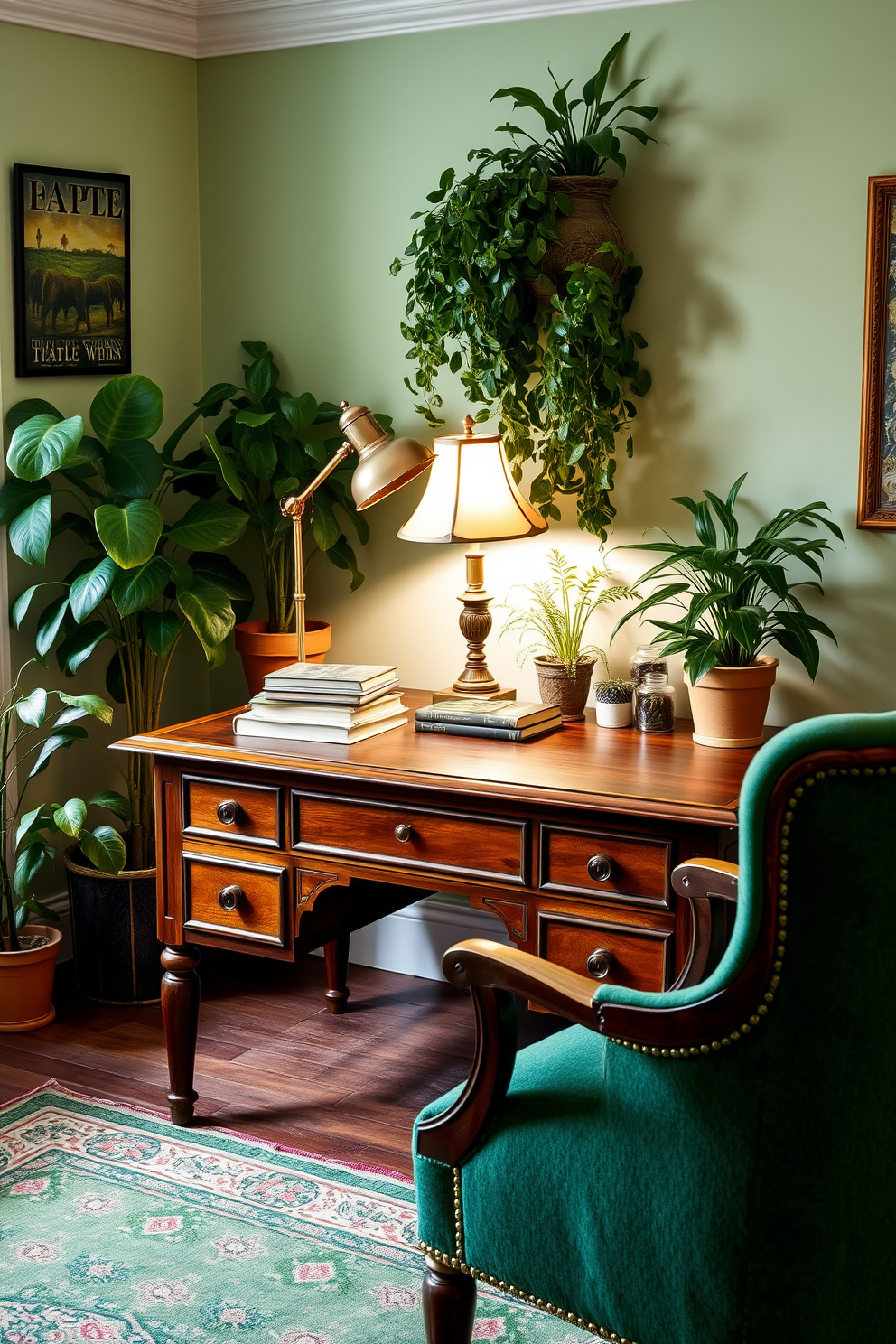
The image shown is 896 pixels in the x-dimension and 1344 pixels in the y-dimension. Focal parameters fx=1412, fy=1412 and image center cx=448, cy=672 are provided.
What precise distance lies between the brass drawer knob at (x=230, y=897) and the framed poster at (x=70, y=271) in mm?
1394

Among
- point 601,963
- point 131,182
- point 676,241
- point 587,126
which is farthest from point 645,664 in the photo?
point 131,182

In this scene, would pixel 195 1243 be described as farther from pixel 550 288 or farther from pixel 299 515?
pixel 550 288

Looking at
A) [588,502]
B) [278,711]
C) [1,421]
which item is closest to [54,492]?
[1,421]

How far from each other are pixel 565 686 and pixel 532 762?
45 cm

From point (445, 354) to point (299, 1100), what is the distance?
168 cm

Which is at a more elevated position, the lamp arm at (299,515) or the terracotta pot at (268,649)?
the lamp arm at (299,515)

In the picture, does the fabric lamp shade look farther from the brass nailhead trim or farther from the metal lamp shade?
the brass nailhead trim

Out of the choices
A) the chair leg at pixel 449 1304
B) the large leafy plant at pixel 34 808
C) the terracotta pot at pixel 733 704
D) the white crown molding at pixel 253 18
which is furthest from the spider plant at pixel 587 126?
the chair leg at pixel 449 1304

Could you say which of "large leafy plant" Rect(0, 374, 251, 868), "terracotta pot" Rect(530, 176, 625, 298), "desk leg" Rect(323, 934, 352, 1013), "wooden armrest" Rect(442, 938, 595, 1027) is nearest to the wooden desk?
"desk leg" Rect(323, 934, 352, 1013)

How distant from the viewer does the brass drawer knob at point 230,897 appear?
2.78 m

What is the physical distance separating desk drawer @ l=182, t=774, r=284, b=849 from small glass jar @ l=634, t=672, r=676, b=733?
77cm

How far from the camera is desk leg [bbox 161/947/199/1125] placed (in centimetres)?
285

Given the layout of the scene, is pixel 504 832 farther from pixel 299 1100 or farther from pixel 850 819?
pixel 850 819

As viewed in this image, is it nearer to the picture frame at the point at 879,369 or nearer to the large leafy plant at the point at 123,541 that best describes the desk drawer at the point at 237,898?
the large leafy plant at the point at 123,541
